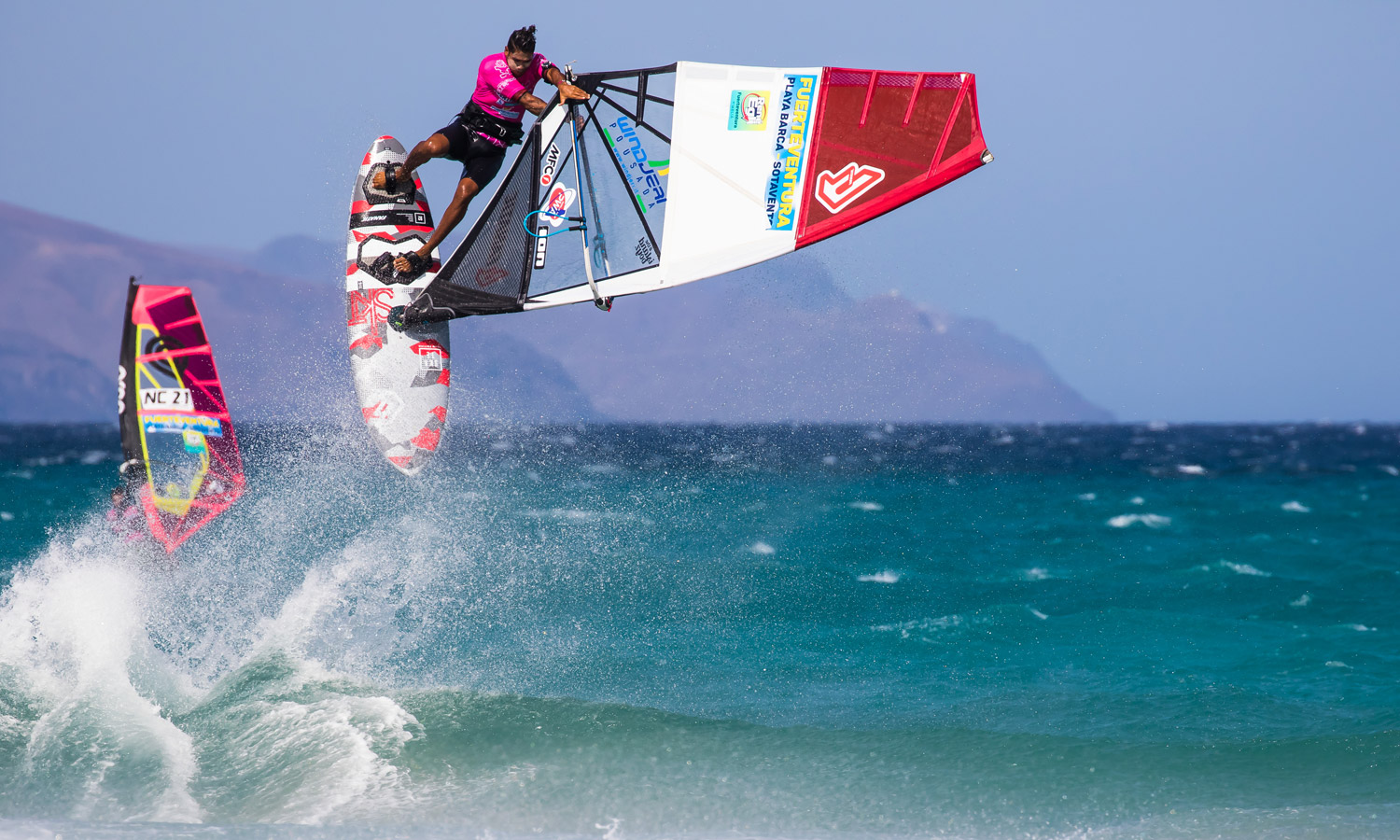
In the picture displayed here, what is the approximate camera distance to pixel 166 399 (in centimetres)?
795

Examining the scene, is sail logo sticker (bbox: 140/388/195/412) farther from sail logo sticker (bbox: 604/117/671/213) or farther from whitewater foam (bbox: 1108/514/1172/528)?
whitewater foam (bbox: 1108/514/1172/528)

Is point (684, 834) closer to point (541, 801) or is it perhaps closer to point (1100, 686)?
point (541, 801)

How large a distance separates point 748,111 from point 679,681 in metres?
5.58

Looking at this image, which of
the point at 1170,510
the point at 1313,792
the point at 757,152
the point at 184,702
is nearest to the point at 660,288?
the point at 757,152

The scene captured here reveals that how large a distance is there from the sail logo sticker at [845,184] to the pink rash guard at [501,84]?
2020 mm

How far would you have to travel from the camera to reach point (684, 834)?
6.70 meters

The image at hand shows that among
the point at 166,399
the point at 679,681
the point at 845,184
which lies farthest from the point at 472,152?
the point at 679,681

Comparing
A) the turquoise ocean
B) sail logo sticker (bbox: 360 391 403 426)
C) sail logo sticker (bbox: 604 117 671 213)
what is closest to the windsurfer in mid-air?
sail logo sticker (bbox: 604 117 671 213)

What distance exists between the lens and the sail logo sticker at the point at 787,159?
6930mm

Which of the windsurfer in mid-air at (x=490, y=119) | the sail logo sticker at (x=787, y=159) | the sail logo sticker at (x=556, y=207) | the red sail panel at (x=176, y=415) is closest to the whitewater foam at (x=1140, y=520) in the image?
the sail logo sticker at (x=787, y=159)

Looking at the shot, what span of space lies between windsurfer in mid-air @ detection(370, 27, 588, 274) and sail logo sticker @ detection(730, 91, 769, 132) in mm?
995

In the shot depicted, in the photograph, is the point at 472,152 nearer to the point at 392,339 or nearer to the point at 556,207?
the point at 556,207

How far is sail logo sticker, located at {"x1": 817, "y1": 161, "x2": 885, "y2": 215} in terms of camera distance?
22.5ft

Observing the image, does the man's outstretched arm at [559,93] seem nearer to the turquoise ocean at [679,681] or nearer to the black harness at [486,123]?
the black harness at [486,123]
